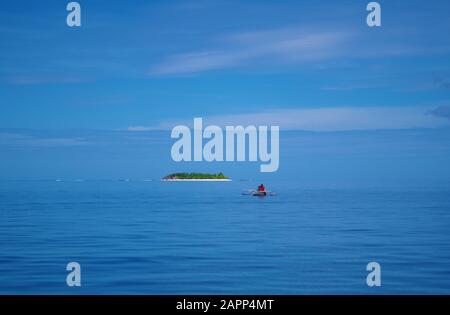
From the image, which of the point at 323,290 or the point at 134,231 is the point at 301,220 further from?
the point at 323,290

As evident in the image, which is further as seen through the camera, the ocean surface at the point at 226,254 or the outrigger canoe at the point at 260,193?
the outrigger canoe at the point at 260,193

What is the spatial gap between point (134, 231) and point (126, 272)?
472 inches

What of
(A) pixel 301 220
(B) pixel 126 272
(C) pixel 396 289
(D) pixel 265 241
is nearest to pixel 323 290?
(C) pixel 396 289

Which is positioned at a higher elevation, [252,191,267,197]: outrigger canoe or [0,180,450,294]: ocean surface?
[252,191,267,197]: outrigger canoe

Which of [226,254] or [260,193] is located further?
[260,193]

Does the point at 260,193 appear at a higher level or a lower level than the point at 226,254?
higher

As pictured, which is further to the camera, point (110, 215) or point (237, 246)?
point (110, 215)

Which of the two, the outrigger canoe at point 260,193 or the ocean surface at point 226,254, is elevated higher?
the outrigger canoe at point 260,193

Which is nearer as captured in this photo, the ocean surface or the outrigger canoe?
the ocean surface

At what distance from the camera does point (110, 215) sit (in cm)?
4256
